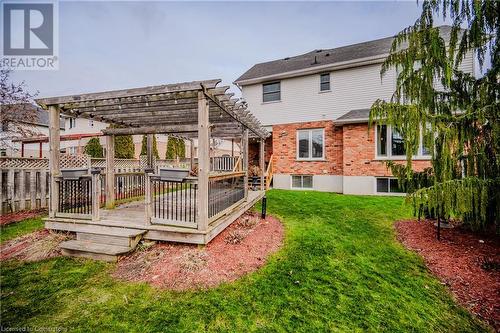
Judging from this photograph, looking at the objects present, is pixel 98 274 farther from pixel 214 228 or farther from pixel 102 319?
pixel 214 228

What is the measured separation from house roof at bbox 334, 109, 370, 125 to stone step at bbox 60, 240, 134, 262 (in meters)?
10.4

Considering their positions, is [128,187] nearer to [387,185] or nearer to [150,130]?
[150,130]

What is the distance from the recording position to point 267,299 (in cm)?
321

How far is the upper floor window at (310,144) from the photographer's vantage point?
1266cm

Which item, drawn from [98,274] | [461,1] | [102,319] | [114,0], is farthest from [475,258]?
[114,0]

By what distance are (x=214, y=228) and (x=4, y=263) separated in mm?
Answer: 3929

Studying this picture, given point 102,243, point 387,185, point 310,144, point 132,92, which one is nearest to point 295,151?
point 310,144

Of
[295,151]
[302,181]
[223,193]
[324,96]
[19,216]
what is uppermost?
[324,96]

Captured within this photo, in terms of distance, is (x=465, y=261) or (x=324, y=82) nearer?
(x=465, y=261)

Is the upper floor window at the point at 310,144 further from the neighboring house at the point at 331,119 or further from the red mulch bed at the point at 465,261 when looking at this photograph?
the red mulch bed at the point at 465,261

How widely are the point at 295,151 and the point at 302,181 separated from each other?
5.90ft

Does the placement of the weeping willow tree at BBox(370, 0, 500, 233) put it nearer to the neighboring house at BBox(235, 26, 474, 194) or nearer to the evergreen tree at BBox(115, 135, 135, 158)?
the neighboring house at BBox(235, 26, 474, 194)

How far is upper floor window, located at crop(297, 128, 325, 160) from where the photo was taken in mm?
12656

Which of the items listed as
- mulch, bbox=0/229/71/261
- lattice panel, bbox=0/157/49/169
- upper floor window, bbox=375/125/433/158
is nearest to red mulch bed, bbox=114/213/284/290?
mulch, bbox=0/229/71/261
